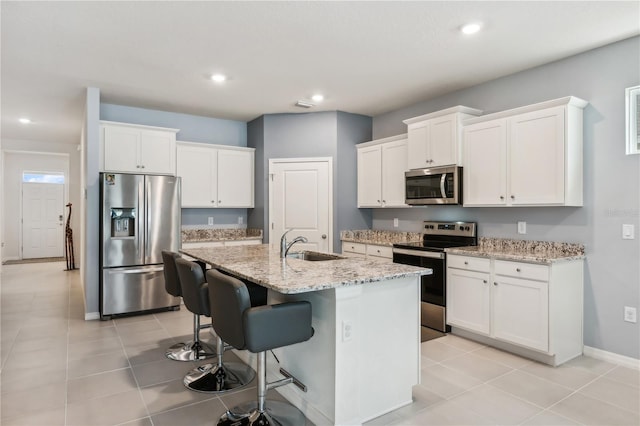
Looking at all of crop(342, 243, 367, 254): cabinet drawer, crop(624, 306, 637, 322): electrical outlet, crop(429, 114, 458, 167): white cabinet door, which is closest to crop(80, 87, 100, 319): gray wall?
crop(342, 243, 367, 254): cabinet drawer

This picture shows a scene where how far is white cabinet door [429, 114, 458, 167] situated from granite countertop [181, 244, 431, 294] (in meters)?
1.91

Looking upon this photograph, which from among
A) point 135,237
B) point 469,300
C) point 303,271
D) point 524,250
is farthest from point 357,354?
point 135,237

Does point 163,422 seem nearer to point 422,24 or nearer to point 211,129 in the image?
point 422,24

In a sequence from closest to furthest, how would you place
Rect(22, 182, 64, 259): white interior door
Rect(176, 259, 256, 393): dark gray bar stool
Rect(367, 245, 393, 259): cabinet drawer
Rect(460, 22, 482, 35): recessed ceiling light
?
Rect(176, 259, 256, 393): dark gray bar stool → Rect(460, 22, 482, 35): recessed ceiling light → Rect(367, 245, 393, 259): cabinet drawer → Rect(22, 182, 64, 259): white interior door

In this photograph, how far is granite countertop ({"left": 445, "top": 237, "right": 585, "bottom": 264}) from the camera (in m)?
3.23

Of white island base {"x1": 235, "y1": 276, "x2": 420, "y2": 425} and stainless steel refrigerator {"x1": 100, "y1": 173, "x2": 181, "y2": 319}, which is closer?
white island base {"x1": 235, "y1": 276, "x2": 420, "y2": 425}

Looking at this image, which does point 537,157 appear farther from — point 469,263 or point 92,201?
point 92,201

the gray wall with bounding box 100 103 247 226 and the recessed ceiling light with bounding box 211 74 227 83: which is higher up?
the recessed ceiling light with bounding box 211 74 227 83

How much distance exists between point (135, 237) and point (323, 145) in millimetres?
2737

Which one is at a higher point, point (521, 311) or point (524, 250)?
point (524, 250)

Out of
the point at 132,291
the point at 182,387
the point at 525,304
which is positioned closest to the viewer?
the point at 182,387

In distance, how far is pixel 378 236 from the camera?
557cm

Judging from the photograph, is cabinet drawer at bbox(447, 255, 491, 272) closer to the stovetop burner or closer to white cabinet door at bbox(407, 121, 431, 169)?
the stovetop burner

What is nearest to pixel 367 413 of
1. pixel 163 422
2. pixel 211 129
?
pixel 163 422
